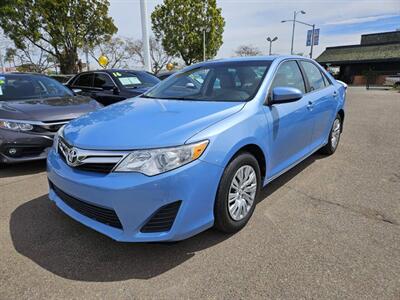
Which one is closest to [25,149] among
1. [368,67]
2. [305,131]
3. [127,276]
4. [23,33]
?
[127,276]

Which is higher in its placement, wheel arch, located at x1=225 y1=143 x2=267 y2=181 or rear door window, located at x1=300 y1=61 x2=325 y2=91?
rear door window, located at x1=300 y1=61 x2=325 y2=91

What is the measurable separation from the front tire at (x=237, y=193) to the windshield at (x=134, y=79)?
4.70 metres

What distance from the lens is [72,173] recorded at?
2.32 metres

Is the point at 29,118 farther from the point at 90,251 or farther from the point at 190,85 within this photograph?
the point at 90,251

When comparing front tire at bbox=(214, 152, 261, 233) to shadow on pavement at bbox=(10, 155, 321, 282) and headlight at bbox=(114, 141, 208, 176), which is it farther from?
headlight at bbox=(114, 141, 208, 176)

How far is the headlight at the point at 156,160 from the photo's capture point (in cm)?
205

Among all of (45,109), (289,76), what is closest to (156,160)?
(289,76)

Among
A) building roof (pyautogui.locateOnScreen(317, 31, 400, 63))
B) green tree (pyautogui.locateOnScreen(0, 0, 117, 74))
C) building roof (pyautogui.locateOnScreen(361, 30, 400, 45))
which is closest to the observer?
green tree (pyautogui.locateOnScreen(0, 0, 117, 74))

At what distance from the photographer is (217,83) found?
3.39 m

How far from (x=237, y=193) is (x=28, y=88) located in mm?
4642

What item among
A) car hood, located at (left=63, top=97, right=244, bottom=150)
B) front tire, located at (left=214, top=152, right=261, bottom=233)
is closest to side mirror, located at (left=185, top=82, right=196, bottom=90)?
car hood, located at (left=63, top=97, right=244, bottom=150)

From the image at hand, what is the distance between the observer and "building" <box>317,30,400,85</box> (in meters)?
35.2

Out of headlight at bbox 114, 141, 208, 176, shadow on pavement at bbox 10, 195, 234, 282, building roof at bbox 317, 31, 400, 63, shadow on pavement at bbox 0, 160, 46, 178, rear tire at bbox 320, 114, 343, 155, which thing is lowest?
shadow on pavement at bbox 0, 160, 46, 178

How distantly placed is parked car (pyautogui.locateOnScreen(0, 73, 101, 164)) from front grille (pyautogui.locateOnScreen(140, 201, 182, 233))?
2.80 meters
